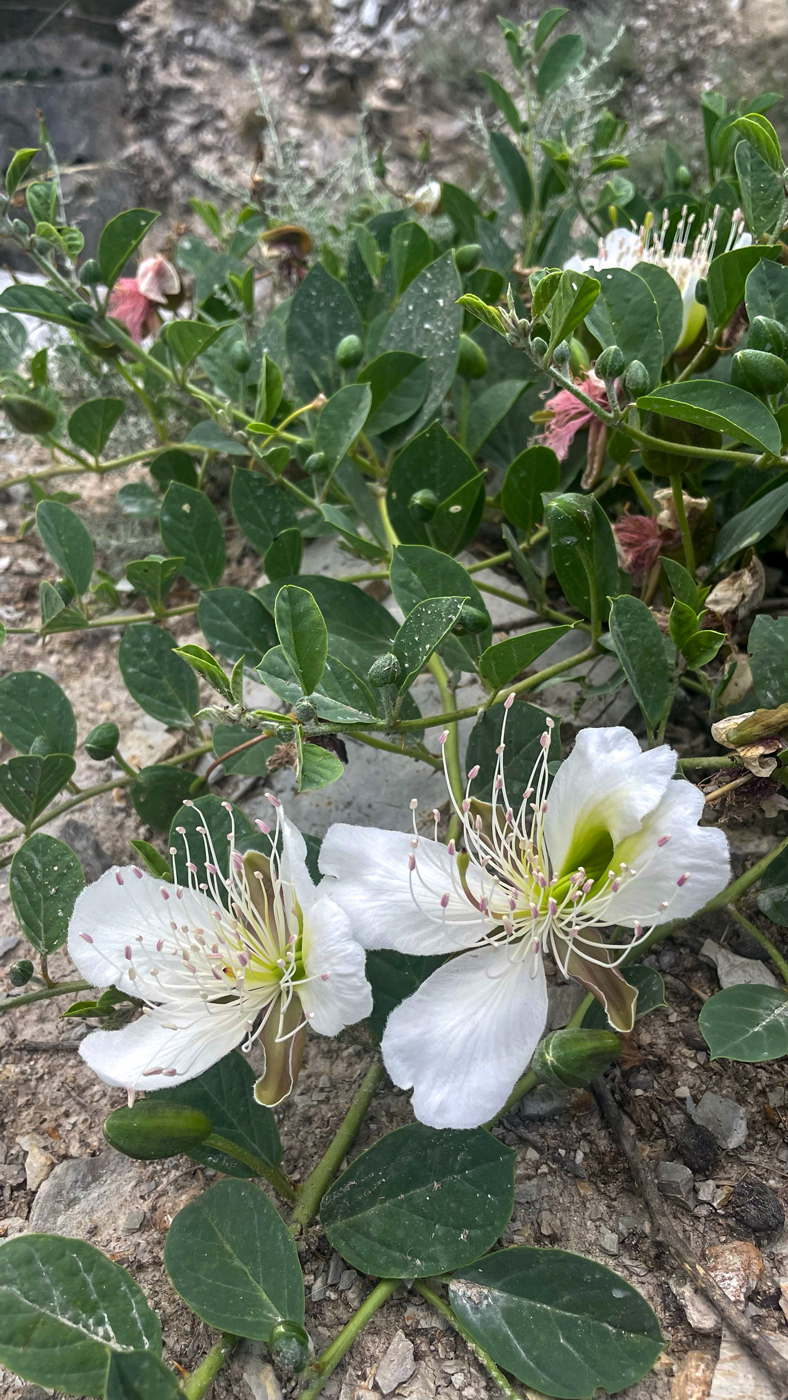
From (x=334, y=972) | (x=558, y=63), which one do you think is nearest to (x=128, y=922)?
(x=334, y=972)

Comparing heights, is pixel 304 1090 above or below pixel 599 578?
below

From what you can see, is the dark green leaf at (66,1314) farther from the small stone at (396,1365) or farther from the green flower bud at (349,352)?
the green flower bud at (349,352)

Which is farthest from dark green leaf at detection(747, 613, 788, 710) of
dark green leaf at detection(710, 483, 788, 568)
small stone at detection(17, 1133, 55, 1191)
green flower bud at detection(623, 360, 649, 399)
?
small stone at detection(17, 1133, 55, 1191)

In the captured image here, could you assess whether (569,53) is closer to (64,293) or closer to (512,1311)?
(64,293)

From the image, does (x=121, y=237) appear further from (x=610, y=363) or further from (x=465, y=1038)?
(x=465, y=1038)

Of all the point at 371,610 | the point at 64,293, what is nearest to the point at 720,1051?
the point at 371,610

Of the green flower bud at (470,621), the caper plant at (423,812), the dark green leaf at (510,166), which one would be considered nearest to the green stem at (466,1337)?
the caper plant at (423,812)
